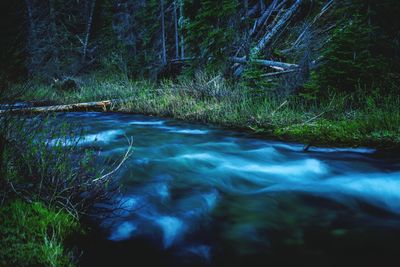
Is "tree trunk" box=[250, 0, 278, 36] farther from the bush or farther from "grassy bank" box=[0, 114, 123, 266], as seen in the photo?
the bush

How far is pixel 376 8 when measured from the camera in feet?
22.6

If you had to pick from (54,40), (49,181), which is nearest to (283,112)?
(49,181)

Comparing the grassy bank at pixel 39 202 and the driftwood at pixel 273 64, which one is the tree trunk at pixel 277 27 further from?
the grassy bank at pixel 39 202

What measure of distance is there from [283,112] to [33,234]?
570cm

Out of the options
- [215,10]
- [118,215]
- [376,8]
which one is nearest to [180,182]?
[118,215]

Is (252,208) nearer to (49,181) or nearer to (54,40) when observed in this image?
(49,181)

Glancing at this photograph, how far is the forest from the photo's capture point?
2.67m

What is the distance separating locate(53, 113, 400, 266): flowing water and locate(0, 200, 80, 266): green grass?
26 cm

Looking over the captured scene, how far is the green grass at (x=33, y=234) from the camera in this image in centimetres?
201

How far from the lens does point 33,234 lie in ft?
7.79

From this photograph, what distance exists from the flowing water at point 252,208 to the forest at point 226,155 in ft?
0.06

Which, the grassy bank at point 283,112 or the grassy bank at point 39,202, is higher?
the grassy bank at point 39,202

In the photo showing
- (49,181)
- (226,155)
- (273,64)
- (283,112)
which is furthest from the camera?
(273,64)

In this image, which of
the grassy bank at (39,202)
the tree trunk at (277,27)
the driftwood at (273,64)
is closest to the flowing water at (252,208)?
the grassy bank at (39,202)
